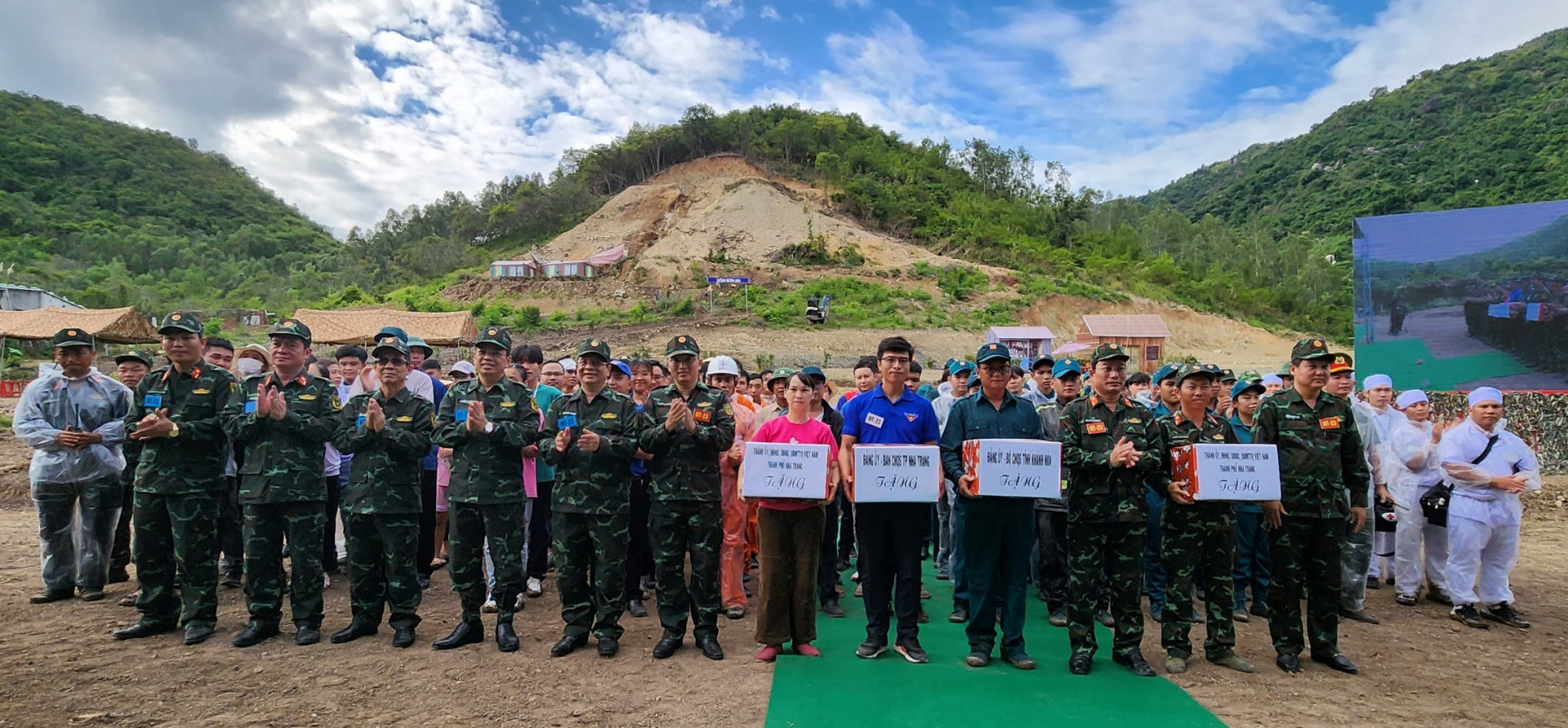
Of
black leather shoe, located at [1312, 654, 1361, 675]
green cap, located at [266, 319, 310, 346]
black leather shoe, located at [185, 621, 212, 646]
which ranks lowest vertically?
black leather shoe, located at [1312, 654, 1361, 675]

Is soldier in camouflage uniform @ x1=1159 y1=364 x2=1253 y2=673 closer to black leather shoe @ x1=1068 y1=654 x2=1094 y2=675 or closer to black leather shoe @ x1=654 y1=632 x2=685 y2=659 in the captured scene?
black leather shoe @ x1=1068 y1=654 x2=1094 y2=675

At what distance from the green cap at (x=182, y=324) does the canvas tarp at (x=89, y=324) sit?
20.3 metres

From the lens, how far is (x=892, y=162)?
231 ft

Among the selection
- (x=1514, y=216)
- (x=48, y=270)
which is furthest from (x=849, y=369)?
(x=48, y=270)

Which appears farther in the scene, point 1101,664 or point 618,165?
point 618,165

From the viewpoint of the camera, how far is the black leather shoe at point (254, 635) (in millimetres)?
4637

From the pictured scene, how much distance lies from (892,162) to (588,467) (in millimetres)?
69765

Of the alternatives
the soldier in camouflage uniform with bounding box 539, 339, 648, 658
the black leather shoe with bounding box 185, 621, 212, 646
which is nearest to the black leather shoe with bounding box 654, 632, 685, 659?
the soldier in camouflage uniform with bounding box 539, 339, 648, 658

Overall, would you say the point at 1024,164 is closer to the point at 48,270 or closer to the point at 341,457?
the point at 341,457

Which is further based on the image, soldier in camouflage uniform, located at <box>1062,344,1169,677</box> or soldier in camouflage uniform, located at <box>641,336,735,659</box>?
soldier in camouflage uniform, located at <box>641,336,735,659</box>

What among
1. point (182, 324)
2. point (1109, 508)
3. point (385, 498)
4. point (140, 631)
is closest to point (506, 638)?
point (385, 498)

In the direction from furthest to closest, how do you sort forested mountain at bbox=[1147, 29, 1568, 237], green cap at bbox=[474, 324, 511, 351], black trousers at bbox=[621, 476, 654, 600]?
forested mountain at bbox=[1147, 29, 1568, 237] → black trousers at bbox=[621, 476, 654, 600] → green cap at bbox=[474, 324, 511, 351]

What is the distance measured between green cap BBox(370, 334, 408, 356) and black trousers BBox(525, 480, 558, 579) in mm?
1699

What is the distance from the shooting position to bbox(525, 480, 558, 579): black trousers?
20.1 ft
